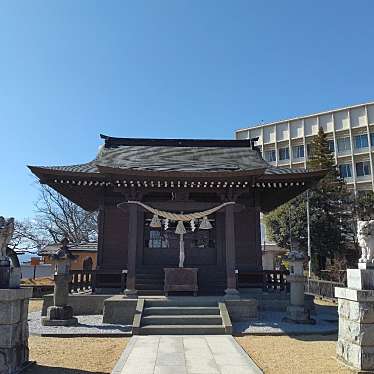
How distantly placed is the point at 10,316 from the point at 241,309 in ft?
24.3

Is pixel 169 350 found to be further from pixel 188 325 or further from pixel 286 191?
pixel 286 191

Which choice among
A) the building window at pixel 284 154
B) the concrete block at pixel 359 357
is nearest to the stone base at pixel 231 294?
the concrete block at pixel 359 357

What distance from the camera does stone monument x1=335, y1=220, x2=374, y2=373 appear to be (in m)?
6.17

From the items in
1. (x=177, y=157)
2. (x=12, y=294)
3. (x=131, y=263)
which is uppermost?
(x=177, y=157)

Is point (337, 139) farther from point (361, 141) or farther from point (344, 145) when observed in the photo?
point (361, 141)

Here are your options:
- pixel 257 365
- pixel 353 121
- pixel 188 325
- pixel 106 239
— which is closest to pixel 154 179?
pixel 106 239

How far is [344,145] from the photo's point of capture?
51906 millimetres

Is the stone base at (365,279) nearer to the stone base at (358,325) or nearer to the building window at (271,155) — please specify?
the stone base at (358,325)

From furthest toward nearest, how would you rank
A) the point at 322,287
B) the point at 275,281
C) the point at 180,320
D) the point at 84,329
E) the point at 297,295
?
the point at 322,287 < the point at 275,281 < the point at 297,295 < the point at 180,320 < the point at 84,329

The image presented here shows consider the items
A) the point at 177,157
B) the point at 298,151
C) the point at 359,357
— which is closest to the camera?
the point at 359,357

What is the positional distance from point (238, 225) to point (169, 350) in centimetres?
826

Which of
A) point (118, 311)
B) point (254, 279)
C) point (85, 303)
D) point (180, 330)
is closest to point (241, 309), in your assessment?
point (180, 330)

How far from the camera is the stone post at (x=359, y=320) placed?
6156 millimetres

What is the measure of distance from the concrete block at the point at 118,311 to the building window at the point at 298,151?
48676 millimetres
